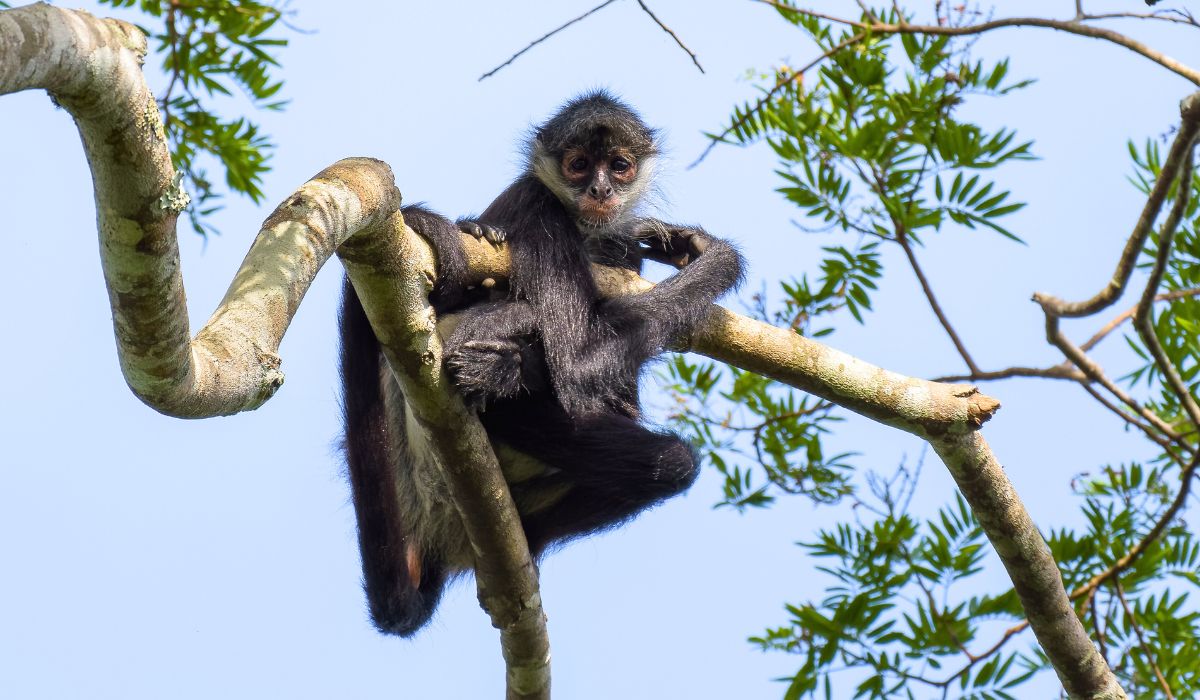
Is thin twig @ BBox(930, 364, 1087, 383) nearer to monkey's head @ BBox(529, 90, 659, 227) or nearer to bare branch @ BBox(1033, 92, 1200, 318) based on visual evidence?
bare branch @ BBox(1033, 92, 1200, 318)

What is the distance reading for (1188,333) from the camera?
519 cm

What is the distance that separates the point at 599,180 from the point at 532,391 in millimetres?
1251

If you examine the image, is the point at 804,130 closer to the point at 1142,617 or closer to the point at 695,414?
the point at 695,414

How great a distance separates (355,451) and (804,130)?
254 cm

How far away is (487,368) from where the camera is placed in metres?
4.06

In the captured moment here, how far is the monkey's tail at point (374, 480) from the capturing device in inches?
179

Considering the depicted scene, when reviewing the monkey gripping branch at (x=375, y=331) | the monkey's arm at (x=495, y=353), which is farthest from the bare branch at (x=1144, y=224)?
the monkey's arm at (x=495, y=353)

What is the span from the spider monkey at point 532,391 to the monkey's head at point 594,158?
0.07ft

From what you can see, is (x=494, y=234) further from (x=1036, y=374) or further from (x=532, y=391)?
(x=1036, y=374)

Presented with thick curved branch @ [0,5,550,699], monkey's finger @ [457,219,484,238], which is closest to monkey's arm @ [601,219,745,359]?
monkey's finger @ [457,219,484,238]

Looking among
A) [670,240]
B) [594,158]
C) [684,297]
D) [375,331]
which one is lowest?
[375,331]

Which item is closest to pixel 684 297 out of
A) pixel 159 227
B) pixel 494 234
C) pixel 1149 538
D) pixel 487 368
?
pixel 494 234

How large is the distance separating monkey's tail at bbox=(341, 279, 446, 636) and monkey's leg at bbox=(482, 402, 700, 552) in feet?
1.55

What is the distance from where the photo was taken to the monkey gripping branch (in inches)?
80.0
